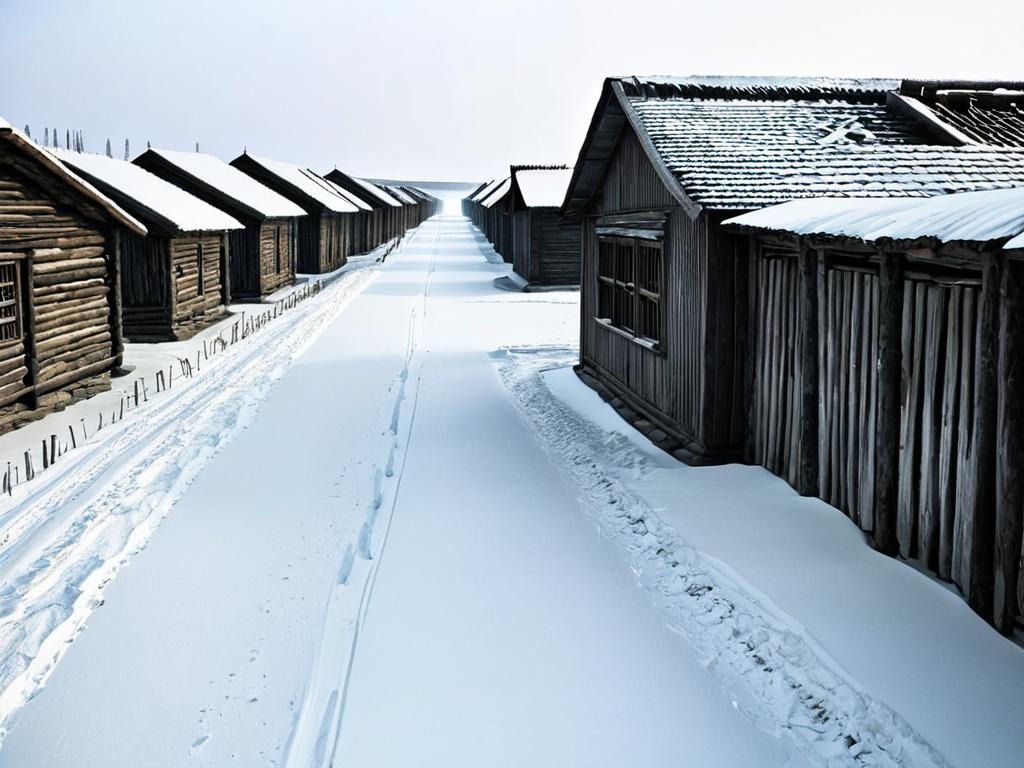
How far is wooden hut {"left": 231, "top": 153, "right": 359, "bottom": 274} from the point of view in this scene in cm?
4028

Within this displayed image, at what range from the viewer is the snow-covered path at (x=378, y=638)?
5.21 meters

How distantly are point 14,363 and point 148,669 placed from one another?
375 inches

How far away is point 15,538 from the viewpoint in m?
8.59

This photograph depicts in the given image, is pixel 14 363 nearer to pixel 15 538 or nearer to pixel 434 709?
pixel 15 538

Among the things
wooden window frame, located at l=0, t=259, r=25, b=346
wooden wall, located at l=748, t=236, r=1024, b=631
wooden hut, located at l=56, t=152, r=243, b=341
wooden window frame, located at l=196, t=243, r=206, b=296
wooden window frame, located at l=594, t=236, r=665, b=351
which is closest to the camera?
wooden wall, located at l=748, t=236, r=1024, b=631

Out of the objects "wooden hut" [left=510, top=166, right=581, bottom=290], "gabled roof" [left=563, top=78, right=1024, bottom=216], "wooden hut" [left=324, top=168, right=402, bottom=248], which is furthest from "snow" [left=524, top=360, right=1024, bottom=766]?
"wooden hut" [left=324, top=168, right=402, bottom=248]

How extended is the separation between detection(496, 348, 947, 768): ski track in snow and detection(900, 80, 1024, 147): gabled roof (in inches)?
293

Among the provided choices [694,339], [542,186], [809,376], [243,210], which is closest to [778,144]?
[694,339]

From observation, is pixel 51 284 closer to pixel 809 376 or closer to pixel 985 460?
pixel 809 376

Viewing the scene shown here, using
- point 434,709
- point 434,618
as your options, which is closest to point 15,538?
point 434,618

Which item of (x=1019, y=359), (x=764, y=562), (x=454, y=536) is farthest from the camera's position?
(x=454, y=536)

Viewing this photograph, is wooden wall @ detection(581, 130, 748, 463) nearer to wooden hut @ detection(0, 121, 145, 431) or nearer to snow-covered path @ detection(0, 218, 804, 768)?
snow-covered path @ detection(0, 218, 804, 768)

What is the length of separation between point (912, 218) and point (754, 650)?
3.16m

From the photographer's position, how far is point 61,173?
49.0 ft
